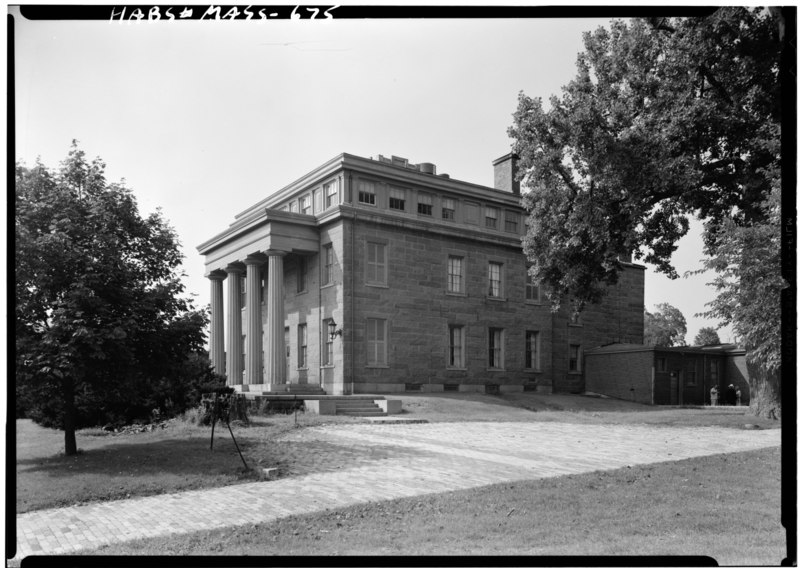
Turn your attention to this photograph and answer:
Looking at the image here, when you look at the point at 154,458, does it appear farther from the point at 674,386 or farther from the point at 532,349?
the point at 674,386

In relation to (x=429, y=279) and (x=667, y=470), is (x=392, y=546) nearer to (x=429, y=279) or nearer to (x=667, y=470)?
(x=667, y=470)

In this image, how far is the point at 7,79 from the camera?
518 cm

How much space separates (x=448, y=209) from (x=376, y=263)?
4549 millimetres

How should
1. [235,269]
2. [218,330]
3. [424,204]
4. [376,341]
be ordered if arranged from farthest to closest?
[218,330], [235,269], [424,204], [376,341]

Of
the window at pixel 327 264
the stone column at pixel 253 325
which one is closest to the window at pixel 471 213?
the window at pixel 327 264

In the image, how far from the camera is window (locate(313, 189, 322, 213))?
86.5 feet

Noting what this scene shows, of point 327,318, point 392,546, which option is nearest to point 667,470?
point 392,546

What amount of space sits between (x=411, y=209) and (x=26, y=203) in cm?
1950

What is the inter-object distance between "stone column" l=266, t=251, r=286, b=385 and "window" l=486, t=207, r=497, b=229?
9.60 m

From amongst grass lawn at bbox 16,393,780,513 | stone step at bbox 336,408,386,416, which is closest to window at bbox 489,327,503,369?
grass lawn at bbox 16,393,780,513

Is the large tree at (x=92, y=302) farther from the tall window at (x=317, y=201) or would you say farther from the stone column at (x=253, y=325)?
the tall window at (x=317, y=201)

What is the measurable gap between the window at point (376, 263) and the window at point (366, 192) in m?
1.71

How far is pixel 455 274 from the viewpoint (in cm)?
2819

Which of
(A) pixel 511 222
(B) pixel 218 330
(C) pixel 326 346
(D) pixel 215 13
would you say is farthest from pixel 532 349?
(D) pixel 215 13
